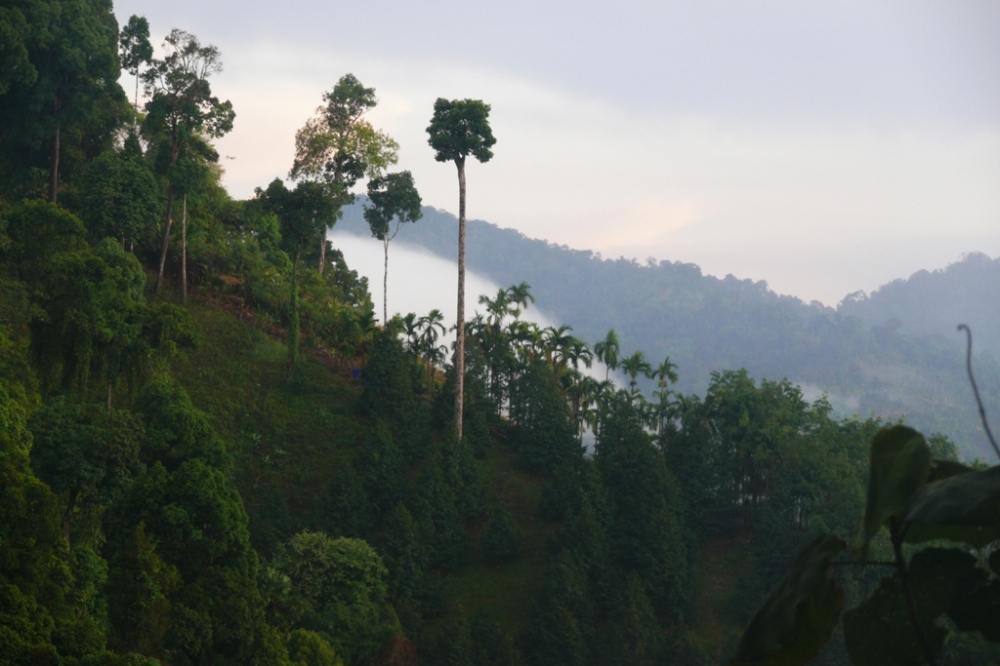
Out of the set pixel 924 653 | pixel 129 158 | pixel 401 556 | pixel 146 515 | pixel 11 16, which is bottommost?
pixel 401 556

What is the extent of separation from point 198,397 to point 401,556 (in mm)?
10835

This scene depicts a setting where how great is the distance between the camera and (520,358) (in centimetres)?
5375

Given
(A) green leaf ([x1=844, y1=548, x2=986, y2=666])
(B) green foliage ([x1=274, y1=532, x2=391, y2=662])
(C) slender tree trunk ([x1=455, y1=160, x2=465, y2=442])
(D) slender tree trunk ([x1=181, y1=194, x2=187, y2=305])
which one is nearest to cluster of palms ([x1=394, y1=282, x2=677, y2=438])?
(C) slender tree trunk ([x1=455, y1=160, x2=465, y2=442])

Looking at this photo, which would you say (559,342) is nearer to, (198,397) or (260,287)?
(260,287)

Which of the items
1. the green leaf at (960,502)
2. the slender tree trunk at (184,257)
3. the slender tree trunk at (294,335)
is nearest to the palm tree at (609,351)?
the slender tree trunk at (294,335)

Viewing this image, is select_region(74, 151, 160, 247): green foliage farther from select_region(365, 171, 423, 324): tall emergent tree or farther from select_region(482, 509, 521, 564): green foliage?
select_region(482, 509, 521, 564): green foliage

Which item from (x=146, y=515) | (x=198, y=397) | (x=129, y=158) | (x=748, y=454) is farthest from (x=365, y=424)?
(x=146, y=515)

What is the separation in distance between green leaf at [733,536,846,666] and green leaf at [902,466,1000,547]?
0.21 metres

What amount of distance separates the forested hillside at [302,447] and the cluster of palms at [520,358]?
18 cm

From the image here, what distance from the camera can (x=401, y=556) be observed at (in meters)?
33.7

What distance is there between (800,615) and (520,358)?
5096 centimetres

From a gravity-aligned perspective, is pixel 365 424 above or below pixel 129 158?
below

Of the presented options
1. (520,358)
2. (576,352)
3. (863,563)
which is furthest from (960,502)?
(576,352)

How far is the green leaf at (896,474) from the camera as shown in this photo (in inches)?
106
